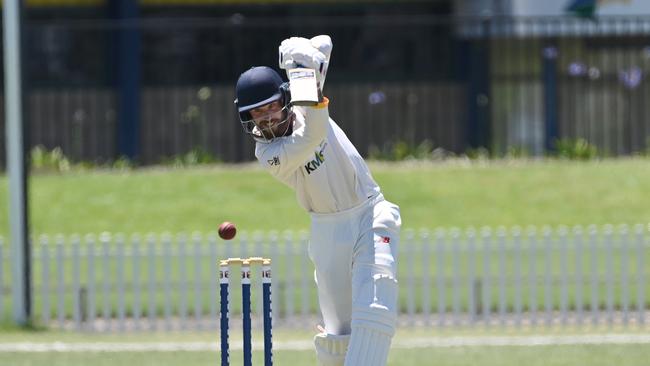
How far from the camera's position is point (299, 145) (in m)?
7.61

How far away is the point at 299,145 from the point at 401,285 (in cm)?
829

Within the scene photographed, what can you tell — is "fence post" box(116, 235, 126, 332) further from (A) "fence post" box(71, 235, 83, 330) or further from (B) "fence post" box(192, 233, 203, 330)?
(B) "fence post" box(192, 233, 203, 330)

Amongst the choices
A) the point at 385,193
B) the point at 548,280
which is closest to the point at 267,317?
the point at 548,280

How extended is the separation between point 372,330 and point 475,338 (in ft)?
21.1

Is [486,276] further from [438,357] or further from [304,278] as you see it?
[438,357]

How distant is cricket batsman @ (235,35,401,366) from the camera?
298 inches

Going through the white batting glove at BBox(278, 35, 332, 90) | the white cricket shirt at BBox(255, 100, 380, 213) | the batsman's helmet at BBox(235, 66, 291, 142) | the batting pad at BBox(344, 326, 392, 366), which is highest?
the white batting glove at BBox(278, 35, 332, 90)

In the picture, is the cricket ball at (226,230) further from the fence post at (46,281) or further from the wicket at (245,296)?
the fence post at (46,281)

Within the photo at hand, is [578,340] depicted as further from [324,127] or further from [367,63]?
[367,63]

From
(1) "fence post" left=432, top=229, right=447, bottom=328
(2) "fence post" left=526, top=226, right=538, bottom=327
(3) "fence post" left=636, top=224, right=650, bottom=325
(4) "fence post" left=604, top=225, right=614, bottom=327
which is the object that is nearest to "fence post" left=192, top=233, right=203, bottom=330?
(1) "fence post" left=432, top=229, right=447, bottom=328

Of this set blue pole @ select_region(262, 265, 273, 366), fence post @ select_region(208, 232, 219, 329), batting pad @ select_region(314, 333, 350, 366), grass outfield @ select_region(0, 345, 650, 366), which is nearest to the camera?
blue pole @ select_region(262, 265, 273, 366)

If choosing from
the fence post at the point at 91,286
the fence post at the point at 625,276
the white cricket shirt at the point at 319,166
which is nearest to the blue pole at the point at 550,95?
the fence post at the point at 625,276

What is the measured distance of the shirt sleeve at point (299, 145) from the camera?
7.52 meters

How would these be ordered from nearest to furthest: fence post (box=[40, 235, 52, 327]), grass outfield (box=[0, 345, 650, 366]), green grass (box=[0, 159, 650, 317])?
grass outfield (box=[0, 345, 650, 366]) → fence post (box=[40, 235, 52, 327]) → green grass (box=[0, 159, 650, 317])
